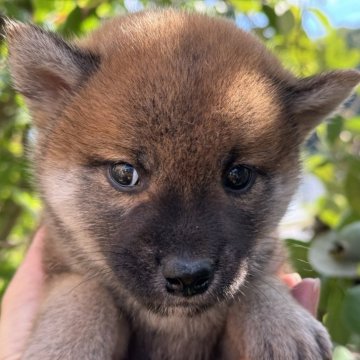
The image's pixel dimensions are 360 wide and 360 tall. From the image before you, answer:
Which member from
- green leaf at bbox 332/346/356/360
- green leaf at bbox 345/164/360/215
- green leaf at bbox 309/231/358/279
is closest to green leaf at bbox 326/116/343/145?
green leaf at bbox 345/164/360/215

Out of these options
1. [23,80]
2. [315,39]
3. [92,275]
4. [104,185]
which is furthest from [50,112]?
[315,39]

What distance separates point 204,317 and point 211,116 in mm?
857

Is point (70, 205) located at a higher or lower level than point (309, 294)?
higher

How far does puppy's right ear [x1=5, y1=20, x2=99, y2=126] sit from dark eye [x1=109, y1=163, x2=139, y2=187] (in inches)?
17.8

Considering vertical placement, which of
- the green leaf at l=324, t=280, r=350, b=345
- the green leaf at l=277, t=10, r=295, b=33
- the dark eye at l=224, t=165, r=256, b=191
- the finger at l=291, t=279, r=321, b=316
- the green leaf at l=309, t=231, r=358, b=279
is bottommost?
the green leaf at l=324, t=280, r=350, b=345

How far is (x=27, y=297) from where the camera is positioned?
263 cm

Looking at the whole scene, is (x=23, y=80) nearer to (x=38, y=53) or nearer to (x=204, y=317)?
(x=38, y=53)

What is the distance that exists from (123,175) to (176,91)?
1.17ft

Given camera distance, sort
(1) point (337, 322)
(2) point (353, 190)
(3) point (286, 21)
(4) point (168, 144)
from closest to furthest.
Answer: (4) point (168, 144) → (1) point (337, 322) → (2) point (353, 190) → (3) point (286, 21)

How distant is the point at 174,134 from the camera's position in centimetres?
184

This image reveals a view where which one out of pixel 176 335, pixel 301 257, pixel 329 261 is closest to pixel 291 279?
pixel 301 257

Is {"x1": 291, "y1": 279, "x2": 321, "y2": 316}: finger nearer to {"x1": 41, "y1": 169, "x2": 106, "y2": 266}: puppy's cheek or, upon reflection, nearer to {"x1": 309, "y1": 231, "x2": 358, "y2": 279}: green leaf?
{"x1": 309, "y1": 231, "x2": 358, "y2": 279}: green leaf

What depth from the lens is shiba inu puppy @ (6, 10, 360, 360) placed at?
184 cm

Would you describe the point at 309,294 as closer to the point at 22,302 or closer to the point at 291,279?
the point at 291,279
